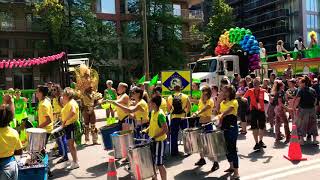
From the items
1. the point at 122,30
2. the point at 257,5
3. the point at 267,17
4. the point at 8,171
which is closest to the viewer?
the point at 8,171

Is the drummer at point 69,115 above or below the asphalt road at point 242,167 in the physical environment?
above

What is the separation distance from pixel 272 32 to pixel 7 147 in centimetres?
7133

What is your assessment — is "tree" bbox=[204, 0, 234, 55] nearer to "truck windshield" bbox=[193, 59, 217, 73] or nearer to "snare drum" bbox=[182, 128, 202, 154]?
"truck windshield" bbox=[193, 59, 217, 73]

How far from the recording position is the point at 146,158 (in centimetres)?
723

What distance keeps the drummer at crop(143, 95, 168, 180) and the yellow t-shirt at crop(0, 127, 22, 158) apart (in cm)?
236

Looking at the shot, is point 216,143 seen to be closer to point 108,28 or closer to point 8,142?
point 8,142

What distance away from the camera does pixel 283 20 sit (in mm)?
72188

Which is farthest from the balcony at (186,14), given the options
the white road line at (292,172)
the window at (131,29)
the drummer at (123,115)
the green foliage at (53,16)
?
the white road line at (292,172)

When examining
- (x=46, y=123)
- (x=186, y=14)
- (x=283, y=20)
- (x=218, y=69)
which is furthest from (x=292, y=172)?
(x=283, y=20)

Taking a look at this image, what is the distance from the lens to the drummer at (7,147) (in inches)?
232

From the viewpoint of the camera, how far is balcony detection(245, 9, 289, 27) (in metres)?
72.0

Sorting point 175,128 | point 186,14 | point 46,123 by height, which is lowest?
point 175,128

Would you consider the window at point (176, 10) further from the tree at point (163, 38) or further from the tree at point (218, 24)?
the tree at point (218, 24)

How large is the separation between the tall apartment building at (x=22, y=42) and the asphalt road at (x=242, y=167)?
99.7 feet
